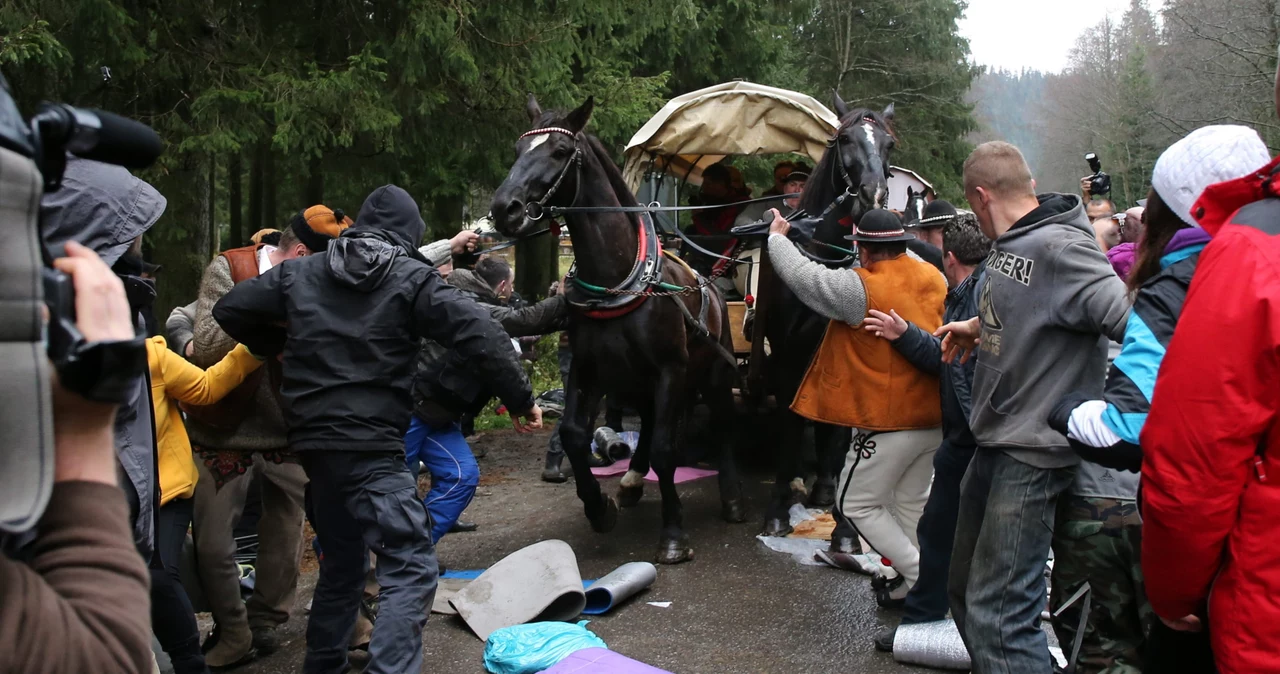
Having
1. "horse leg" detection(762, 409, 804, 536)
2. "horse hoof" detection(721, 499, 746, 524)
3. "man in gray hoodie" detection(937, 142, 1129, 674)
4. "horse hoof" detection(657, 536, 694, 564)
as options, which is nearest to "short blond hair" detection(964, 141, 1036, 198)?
"man in gray hoodie" detection(937, 142, 1129, 674)

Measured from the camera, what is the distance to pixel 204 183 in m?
10.4

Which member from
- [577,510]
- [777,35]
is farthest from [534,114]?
[777,35]

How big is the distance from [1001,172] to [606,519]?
3775 millimetres

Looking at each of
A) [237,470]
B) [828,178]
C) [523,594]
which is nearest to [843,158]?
[828,178]

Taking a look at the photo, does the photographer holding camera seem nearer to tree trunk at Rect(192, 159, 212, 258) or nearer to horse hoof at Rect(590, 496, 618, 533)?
horse hoof at Rect(590, 496, 618, 533)

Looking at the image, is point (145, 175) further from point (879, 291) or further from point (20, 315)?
point (20, 315)

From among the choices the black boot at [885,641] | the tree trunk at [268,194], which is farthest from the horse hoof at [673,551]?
the tree trunk at [268,194]

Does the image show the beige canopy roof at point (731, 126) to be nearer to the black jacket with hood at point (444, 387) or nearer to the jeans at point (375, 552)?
the black jacket with hood at point (444, 387)

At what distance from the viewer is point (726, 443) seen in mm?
7602

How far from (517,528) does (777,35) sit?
12684mm

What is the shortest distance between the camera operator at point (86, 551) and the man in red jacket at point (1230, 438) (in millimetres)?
1912

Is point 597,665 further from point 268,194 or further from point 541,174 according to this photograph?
point 268,194

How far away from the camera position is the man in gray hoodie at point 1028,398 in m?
3.40

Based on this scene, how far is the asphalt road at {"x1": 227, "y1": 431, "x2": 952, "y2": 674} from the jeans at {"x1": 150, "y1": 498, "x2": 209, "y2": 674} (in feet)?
3.12
